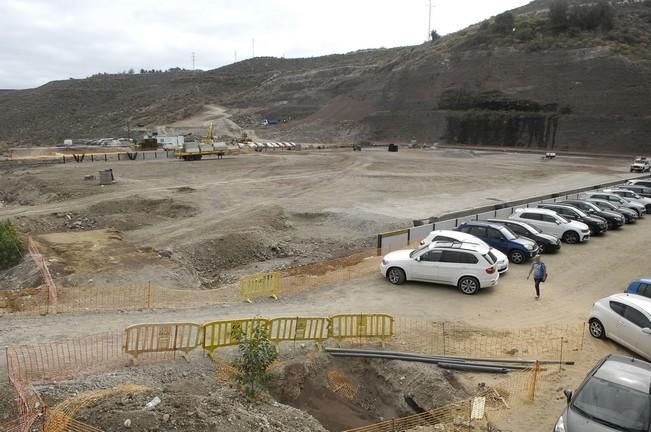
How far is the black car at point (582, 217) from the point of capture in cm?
2386

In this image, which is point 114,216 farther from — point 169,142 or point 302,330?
point 169,142

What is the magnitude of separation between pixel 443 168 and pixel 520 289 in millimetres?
36906

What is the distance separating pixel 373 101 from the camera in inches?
3792

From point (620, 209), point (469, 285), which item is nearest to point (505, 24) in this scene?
point (620, 209)

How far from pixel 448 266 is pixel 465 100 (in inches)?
2882

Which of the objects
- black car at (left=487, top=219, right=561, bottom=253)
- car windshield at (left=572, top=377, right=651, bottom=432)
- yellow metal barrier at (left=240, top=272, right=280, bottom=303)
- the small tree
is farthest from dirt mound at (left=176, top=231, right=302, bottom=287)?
car windshield at (left=572, top=377, right=651, bottom=432)

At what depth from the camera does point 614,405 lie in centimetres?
775

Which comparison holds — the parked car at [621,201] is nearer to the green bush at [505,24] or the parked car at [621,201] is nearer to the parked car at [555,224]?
the parked car at [555,224]

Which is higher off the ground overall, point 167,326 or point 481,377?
point 167,326

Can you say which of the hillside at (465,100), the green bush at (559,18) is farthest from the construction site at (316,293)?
the green bush at (559,18)

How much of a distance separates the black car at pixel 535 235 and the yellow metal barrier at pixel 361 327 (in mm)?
10692

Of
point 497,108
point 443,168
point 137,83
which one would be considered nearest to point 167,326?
point 443,168

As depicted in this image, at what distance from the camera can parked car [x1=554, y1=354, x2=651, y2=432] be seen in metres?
7.46

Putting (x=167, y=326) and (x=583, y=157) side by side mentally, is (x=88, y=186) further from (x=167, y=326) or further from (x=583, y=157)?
(x=583, y=157)
